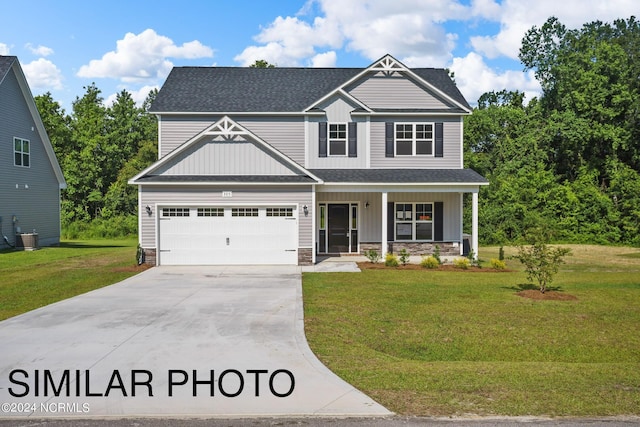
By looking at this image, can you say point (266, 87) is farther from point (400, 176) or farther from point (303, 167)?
point (400, 176)

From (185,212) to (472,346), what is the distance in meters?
13.7

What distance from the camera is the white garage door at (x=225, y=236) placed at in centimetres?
2097

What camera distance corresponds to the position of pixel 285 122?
24.8 meters

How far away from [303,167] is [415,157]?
16.4 feet

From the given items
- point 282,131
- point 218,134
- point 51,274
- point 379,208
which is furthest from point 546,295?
point 51,274

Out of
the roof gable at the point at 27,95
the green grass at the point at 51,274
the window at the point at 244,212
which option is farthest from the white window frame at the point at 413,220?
the roof gable at the point at 27,95

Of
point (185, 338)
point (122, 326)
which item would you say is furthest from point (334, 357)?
point (122, 326)

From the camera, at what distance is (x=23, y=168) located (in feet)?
93.7

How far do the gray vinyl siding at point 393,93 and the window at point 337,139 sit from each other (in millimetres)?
1602

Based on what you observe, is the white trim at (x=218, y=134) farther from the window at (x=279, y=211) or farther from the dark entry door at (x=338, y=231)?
the dark entry door at (x=338, y=231)

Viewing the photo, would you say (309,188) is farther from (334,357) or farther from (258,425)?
(258,425)

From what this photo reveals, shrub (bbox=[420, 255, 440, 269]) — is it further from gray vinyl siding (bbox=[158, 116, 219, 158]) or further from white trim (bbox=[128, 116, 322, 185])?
gray vinyl siding (bbox=[158, 116, 219, 158])

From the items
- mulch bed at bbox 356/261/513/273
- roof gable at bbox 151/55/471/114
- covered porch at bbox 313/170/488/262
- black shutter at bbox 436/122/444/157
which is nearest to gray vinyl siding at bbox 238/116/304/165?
roof gable at bbox 151/55/471/114

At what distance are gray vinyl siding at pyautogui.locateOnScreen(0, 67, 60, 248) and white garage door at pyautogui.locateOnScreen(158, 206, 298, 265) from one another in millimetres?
10640
